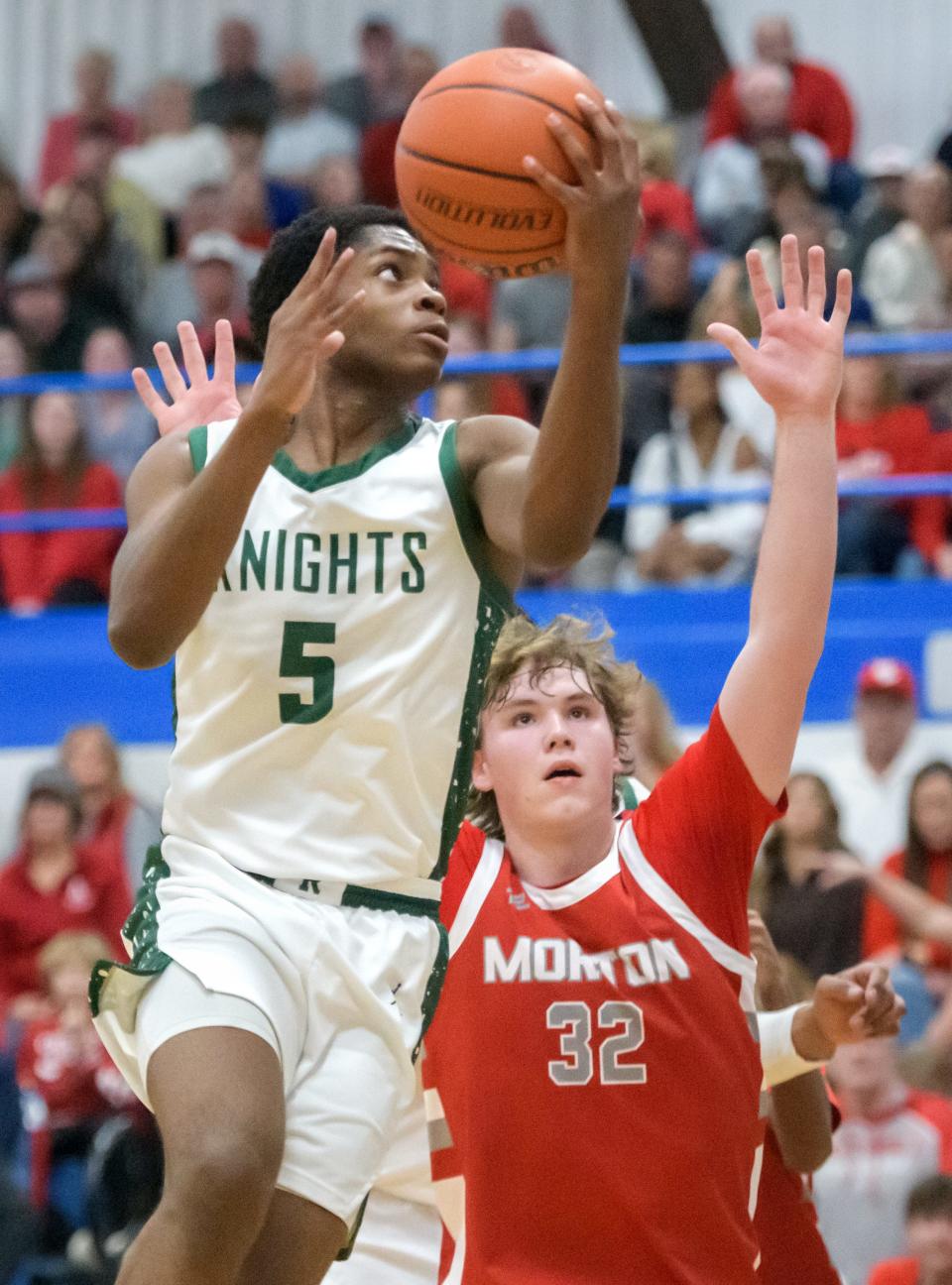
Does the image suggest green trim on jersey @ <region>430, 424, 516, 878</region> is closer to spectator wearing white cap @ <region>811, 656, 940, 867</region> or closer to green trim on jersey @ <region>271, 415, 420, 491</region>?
green trim on jersey @ <region>271, 415, 420, 491</region>

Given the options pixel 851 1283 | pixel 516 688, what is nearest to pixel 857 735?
pixel 851 1283

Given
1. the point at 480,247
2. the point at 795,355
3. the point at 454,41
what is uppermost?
the point at 454,41

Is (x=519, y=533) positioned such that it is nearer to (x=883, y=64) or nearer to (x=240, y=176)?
(x=240, y=176)

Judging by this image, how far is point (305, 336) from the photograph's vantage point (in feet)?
11.2

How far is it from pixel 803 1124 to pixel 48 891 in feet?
15.4

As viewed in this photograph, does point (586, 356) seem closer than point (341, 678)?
Yes

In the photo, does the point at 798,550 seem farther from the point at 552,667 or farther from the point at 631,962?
the point at 631,962

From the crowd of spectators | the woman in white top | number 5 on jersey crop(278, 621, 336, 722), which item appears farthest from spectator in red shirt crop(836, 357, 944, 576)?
number 5 on jersey crop(278, 621, 336, 722)

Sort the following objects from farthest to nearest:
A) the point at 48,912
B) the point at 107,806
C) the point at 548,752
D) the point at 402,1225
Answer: the point at 107,806
the point at 48,912
the point at 402,1225
the point at 548,752

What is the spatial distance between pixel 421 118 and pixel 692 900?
4.72ft

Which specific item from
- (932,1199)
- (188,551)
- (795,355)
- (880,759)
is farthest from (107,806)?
(795,355)

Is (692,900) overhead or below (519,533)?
below

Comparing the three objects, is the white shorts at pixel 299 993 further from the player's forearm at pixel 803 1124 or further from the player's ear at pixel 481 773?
the player's forearm at pixel 803 1124

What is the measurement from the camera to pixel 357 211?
4.00 meters
